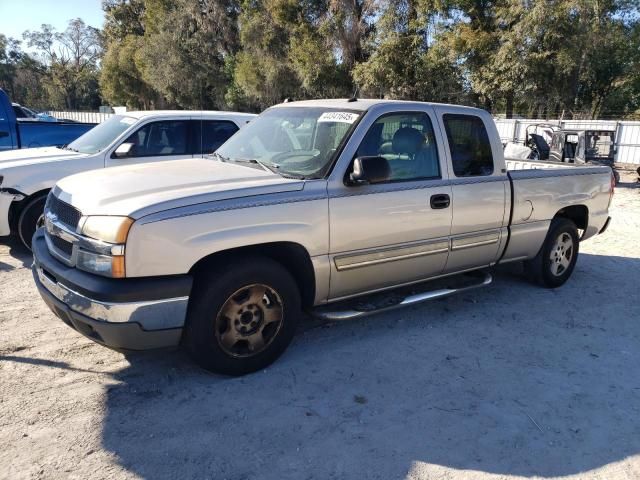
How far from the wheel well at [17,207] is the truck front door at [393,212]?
13.6ft

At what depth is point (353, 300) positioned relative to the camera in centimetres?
481

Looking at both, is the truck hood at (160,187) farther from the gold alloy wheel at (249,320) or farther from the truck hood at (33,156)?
the truck hood at (33,156)

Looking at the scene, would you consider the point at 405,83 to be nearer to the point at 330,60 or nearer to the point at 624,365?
the point at 330,60

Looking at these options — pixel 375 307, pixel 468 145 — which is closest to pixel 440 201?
pixel 468 145

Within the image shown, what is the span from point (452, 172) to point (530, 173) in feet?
3.88

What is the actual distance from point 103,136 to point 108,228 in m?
4.42

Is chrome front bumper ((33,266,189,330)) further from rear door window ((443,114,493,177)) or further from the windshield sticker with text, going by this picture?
rear door window ((443,114,493,177))

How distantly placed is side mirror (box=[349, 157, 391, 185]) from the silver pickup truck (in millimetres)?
13

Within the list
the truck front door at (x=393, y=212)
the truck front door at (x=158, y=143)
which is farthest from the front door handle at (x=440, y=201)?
the truck front door at (x=158, y=143)

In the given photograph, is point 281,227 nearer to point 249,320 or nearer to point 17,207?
point 249,320

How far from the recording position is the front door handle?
→ 4.42 m

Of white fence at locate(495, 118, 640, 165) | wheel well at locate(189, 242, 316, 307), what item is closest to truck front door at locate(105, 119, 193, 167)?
wheel well at locate(189, 242, 316, 307)

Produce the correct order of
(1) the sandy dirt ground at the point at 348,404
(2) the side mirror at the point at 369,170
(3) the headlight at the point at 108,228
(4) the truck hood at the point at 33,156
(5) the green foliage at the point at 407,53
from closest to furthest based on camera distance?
(1) the sandy dirt ground at the point at 348,404, (3) the headlight at the point at 108,228, (2) the side mirror at the point at 369,170, (4) the truck hood at the point at 33,156, (5) the green foliage at the point at 407,53

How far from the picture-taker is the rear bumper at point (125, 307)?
3.12m
